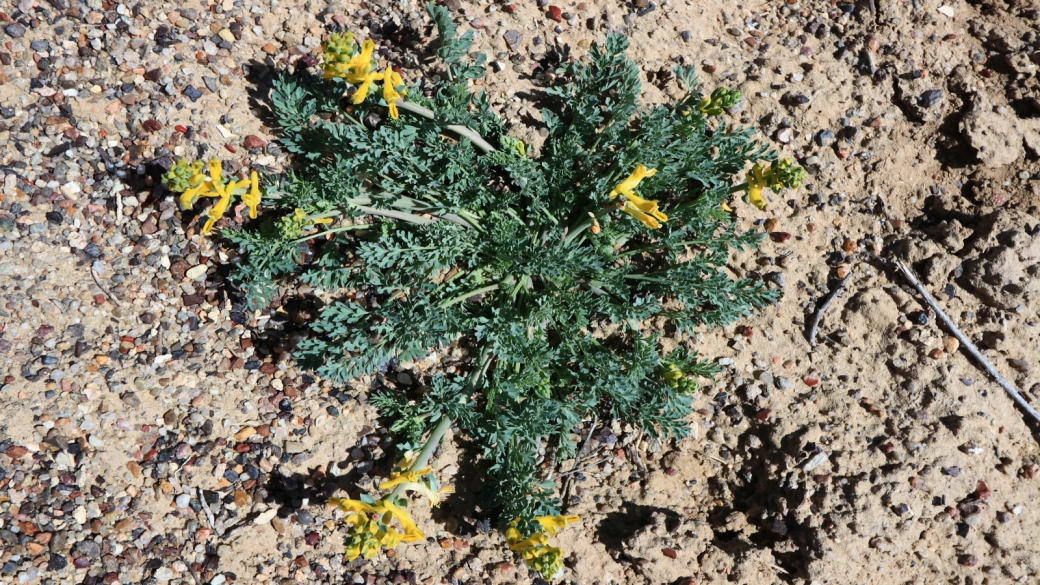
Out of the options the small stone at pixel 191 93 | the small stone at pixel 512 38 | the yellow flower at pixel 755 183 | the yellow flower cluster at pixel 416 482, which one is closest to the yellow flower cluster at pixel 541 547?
the yellow flower cluster at pixel 416 482

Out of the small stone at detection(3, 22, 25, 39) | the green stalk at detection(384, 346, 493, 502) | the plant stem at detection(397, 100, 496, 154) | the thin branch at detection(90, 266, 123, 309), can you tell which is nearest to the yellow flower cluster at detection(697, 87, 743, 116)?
the plant stem at detection(397, 100, 496, 154)

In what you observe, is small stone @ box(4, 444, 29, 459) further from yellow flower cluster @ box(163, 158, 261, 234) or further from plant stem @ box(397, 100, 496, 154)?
plant stem @ box(397, 100, 496, 154)

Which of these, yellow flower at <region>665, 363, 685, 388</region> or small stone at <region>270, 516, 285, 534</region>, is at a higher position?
yellow flower at <region>665, 363, 685, 388</region>

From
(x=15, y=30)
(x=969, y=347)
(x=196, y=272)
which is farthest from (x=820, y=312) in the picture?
(x=15, y=30)

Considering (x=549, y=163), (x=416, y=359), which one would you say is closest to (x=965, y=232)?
(x=549, y=163)

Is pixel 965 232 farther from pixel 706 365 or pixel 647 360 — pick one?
pixel 647 360

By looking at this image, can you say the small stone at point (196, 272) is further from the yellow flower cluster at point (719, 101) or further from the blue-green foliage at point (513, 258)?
the yellow flower cluster at point (719, 101)

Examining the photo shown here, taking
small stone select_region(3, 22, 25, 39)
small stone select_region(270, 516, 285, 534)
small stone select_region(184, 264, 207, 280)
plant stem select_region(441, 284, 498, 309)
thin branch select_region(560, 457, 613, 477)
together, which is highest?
small stone select_region(3, 22, 25, 39)
